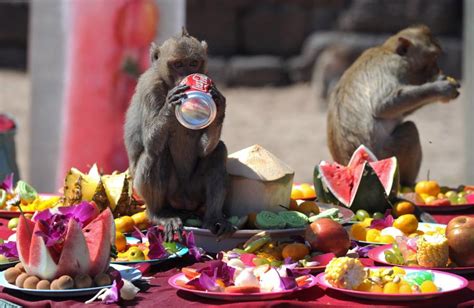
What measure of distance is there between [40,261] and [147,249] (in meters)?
0.71

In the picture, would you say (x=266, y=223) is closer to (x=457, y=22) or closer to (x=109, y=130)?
(x=109, y=130)

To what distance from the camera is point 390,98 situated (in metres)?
6.45

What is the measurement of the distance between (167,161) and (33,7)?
413cm

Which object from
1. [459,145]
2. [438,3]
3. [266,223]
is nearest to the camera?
[266,223]

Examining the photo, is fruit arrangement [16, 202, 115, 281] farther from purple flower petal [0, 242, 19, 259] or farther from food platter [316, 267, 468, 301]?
food platter [316, 267, 468, 301]

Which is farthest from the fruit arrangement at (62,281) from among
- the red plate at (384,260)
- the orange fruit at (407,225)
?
the orange fruit at (407,225)

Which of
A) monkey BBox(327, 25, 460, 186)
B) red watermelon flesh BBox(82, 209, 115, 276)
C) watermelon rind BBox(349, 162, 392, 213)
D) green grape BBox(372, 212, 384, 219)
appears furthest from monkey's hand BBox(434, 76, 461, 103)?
red watermelon flesh BBox(82, 209, 115, 276)

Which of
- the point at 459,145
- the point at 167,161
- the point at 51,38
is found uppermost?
the point at 51,38

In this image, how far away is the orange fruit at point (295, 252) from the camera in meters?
3.72

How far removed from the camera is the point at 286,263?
3.62m

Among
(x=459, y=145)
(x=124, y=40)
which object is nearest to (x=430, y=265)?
(x=124, y=40)

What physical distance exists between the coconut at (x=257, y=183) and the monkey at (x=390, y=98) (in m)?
1.98

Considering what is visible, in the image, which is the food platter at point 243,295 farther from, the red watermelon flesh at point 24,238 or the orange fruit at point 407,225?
the orange fruit at point 407,225

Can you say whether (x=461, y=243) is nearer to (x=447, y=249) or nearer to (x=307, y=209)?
(x=447, y=249)
